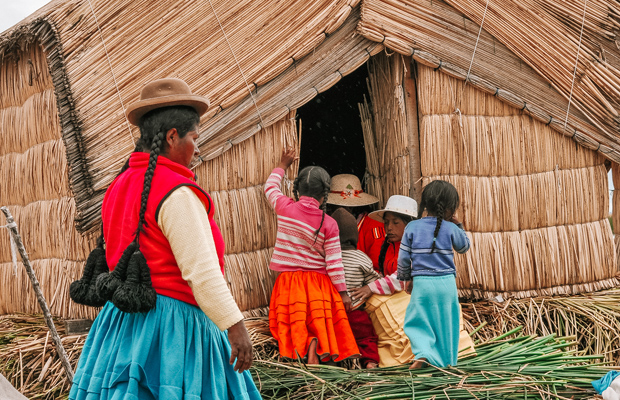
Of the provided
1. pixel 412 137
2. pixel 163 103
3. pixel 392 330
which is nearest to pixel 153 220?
pixel 163 103

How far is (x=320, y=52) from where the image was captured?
442 cm

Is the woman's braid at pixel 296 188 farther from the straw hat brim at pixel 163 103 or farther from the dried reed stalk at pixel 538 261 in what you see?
the straw hat brim at pixel 163 103

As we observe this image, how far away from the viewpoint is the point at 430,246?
379 cm

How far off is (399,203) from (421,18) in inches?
53.2

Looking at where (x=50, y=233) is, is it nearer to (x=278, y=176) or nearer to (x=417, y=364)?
(x=278, y=176)

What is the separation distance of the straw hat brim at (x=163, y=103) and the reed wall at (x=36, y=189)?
193 cm

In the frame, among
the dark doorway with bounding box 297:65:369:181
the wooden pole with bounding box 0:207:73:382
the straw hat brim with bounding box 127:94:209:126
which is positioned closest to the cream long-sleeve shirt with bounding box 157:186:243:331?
the straw hat brim with bounding box 127:94:209:126

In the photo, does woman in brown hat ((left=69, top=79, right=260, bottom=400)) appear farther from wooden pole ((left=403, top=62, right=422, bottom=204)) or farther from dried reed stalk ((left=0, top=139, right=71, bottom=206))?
wooden pole ((left=403, top=62, right=422, bottom=204))

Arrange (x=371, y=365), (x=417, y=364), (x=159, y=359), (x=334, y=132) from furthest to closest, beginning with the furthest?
(x=334, y=132)
(x=371, y=365)
(x=417, y=364)
(x=159, y=359)

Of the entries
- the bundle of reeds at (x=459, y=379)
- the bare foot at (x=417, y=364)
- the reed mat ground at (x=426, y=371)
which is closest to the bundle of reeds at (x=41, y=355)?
the reed mat ground at (x=426, y=371)

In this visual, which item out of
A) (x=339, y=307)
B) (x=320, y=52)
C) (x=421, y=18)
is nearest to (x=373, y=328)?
(x=339, y=307)

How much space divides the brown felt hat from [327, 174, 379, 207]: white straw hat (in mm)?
2874

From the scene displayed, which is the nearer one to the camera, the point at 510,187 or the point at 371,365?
the point at 371,365

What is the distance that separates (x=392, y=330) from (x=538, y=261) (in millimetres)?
1354
